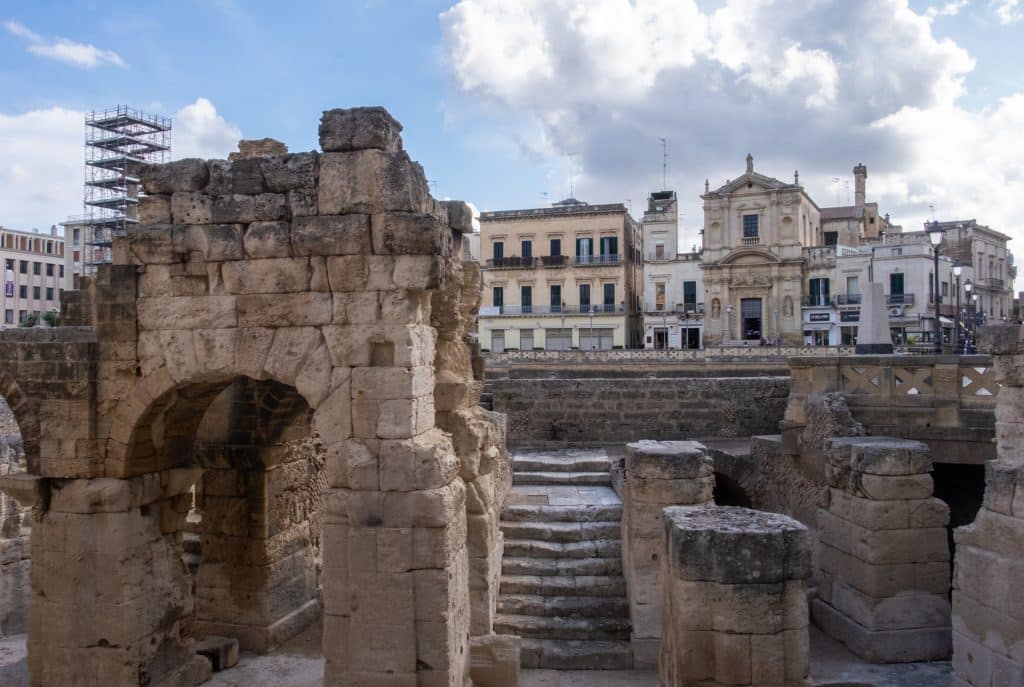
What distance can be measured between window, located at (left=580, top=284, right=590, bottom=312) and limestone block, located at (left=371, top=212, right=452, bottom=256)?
39140 millimetres

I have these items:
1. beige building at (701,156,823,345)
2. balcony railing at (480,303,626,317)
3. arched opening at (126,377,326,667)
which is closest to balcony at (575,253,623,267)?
balcony railing at (480,303,626,317)

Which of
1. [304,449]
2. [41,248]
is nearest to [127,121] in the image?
[41,248]

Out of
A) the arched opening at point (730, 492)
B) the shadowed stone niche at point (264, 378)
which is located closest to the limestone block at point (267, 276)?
the shadowed stone niche at point (264, 378)

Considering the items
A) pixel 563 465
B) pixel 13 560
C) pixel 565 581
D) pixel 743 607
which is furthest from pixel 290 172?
pixel 13 560

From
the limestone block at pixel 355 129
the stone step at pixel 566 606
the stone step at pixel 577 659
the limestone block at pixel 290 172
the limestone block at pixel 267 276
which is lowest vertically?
the stone step at pixel 577 659

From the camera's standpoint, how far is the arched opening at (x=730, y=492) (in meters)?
12.6

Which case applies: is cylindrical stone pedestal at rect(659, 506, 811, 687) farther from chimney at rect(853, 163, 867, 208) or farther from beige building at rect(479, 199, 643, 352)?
chimney at rect(853, 163, 867, 208)

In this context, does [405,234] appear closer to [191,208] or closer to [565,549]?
[191,208]

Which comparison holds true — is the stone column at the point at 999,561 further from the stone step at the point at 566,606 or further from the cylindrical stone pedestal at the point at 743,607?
the stone step at the point at 566,606

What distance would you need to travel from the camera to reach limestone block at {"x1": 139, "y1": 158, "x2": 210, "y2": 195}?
6383mm

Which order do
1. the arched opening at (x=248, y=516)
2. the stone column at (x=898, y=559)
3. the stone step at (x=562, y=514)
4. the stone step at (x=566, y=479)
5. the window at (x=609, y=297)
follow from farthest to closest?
the window at (x=609, y=297) < the stone step at (x=566, y=479) < the stone step at (x=562, y=514) < the arched opening at (x=248, y=516) < the stone column at (x=898, y=559)

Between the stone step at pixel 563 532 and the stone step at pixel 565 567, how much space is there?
0.40 m

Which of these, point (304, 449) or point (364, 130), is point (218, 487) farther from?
point (364, 130)

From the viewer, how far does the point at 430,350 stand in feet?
21.0
